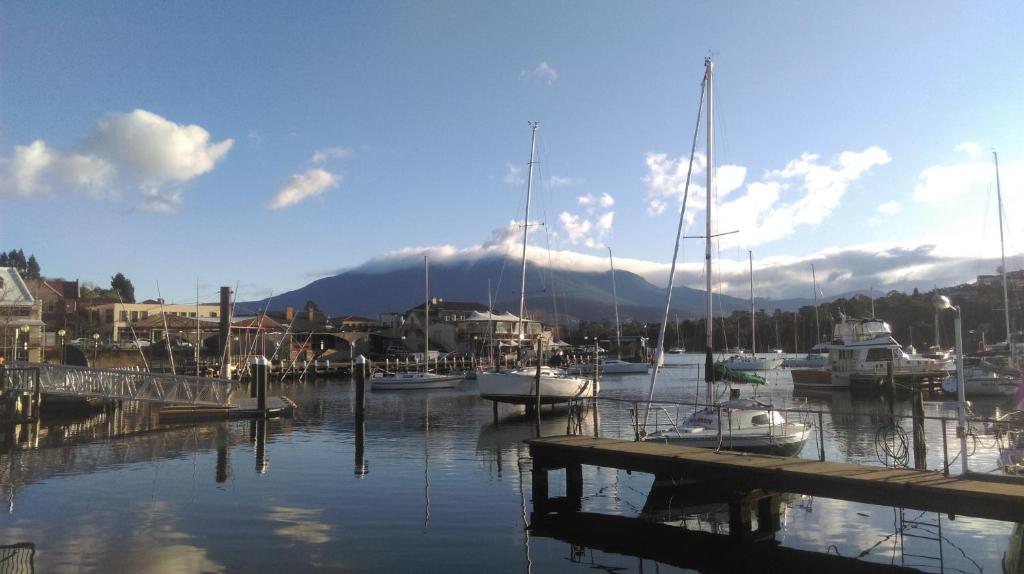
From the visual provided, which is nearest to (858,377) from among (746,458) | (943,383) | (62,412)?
(943,383)

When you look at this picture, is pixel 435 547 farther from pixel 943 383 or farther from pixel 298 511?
pixel 943 383

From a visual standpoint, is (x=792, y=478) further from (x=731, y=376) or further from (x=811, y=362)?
(x=811, y=362)

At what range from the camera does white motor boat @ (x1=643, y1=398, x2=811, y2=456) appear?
2320cm

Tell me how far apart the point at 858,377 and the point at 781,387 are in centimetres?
1274

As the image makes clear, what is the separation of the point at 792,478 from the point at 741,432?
8.78 metres

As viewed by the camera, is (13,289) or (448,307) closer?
(13,289)

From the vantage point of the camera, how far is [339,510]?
18797mm

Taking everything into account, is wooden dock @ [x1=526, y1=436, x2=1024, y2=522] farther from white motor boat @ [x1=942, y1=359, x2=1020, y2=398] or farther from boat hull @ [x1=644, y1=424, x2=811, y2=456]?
white motor boat @ [x1=942, y1=359, x2=1020, y2=398]

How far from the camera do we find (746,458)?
683 inches

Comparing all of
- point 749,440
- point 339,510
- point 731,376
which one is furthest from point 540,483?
point 731,376

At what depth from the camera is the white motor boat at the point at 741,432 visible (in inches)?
914

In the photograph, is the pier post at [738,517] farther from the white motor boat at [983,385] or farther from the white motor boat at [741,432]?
the white motor boat at [983,385]

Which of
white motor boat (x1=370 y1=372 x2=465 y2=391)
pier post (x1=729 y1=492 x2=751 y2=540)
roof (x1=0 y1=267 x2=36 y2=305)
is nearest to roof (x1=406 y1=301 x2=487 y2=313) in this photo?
Answer: white motor boat (x1=370 y1=372 x2=465 y2=391)

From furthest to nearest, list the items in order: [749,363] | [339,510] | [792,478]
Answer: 1. [749,363]
2. [339,510]
3. [792,478]
